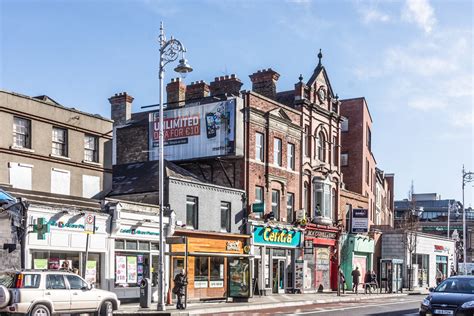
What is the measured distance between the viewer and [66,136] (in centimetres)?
3050

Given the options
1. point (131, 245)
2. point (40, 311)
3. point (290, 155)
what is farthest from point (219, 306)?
point (290, 155)

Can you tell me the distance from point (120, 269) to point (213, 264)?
654 centimetres

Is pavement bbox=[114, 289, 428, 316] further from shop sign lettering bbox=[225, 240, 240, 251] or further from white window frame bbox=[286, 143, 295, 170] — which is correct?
A: white window frame bbox=[286, 143, 295, 170]

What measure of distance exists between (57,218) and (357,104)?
39153 mm

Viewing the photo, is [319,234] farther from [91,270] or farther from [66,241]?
[66,241]

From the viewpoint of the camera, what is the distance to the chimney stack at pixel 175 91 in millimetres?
41531

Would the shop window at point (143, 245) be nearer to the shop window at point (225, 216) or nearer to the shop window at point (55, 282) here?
the shop window at point (225, 216)

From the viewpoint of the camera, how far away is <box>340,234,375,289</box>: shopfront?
5009 centimetres

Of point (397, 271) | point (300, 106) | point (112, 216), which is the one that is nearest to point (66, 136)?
point (112, 216)

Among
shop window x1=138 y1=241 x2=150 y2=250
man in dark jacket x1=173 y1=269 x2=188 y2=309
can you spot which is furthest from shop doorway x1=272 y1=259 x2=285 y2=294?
man in dark jacket x1=173 y1=269 x2=188 y2=309

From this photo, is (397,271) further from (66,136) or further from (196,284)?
(66,136)

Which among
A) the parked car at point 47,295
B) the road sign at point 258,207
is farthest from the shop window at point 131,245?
the road sign at point 258,207

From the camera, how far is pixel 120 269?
96.7 ft

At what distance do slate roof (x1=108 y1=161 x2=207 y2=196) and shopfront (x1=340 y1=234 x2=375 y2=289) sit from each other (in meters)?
17.8
